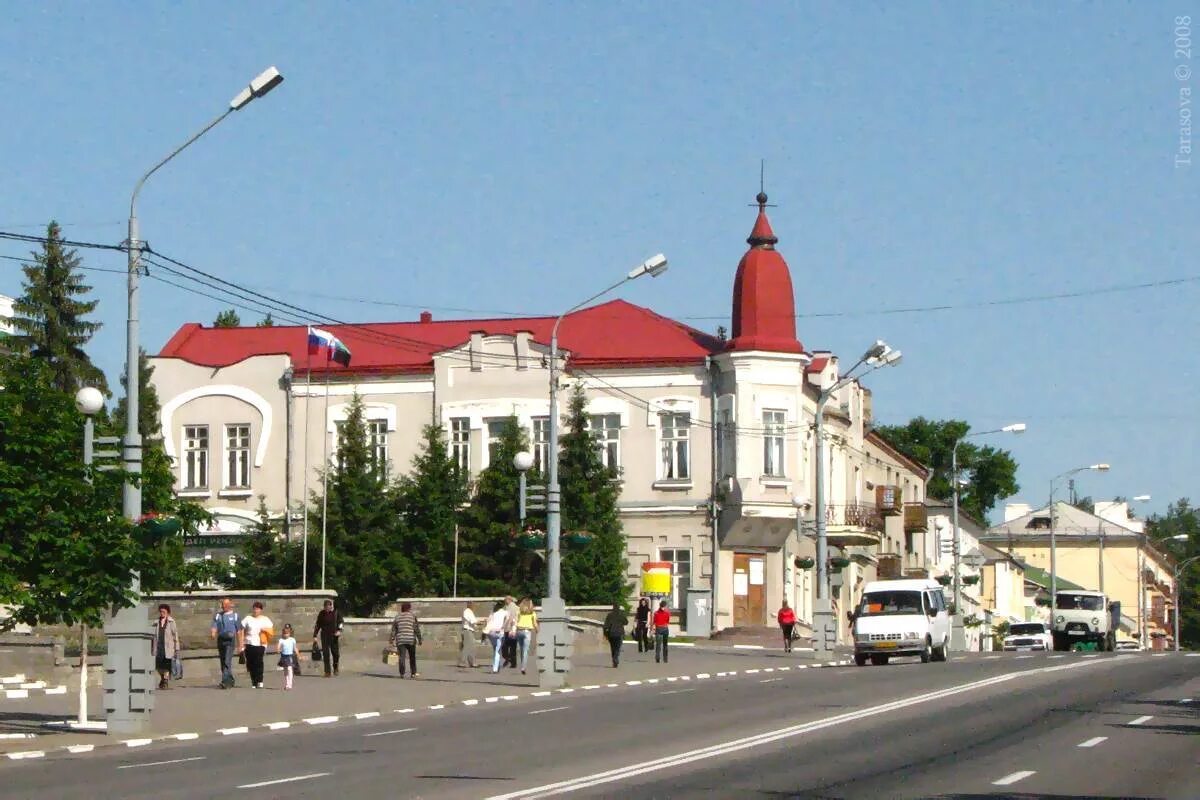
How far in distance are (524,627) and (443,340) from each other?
1159 inches

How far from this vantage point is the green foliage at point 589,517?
195 ft

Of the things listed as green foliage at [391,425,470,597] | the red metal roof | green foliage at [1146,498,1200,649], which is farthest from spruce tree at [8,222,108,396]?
green foliage at [1146,498,1200,649]

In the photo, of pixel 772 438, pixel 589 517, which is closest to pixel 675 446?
pixel 772 438

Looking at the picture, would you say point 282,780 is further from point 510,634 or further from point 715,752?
point 510,634

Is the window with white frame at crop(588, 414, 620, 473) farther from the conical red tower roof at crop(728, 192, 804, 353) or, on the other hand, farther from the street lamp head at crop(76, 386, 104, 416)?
the street lamp head at crop(76, 386, 104, 416)

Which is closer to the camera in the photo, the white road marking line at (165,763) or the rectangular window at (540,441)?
the white road marking line at (165,763)

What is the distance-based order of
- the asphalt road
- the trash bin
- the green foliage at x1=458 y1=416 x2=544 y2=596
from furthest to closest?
the trash bin, the green foliage at x1=458 y1=416 x2=544 y2=596, the asphalt road

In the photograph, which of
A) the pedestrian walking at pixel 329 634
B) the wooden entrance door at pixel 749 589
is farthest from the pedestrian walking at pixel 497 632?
the wooden entrance door at pixel 749 589

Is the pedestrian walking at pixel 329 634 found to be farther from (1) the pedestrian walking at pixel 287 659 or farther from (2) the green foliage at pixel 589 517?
(2) the green foliage at pixel 589 517

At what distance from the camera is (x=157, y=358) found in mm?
68875

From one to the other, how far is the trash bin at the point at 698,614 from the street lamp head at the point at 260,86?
38.3 meters

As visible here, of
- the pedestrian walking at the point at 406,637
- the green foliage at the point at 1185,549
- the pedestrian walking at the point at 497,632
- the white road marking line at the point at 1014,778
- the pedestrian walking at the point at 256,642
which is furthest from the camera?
the green foliage at the point at 1185,549

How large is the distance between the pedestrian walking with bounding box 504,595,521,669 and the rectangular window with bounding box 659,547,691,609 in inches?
848

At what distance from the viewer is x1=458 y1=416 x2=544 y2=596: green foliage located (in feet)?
199
